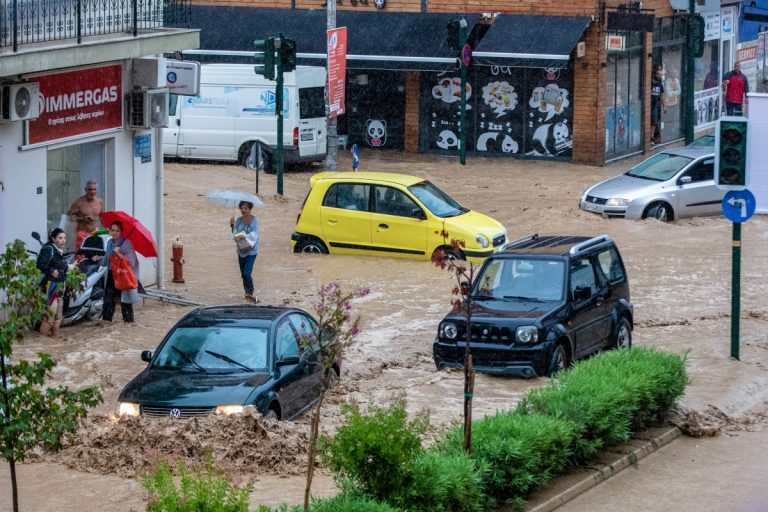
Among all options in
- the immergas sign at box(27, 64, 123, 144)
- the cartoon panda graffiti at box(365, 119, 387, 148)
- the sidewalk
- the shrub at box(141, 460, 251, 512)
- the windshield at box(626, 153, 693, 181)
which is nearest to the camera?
the shrub at box(141, 460, 251, 512)

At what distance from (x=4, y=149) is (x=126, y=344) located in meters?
2.90

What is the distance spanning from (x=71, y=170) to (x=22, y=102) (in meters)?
3.19

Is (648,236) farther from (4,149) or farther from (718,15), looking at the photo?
(718,15)

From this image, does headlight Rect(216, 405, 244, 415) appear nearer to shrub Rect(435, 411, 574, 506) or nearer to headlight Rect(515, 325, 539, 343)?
shrub Rect(435, 411, 574, 506)

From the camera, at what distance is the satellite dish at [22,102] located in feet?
55.9

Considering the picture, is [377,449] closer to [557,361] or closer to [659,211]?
[557,361]

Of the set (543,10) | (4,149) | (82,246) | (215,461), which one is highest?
(543,10)

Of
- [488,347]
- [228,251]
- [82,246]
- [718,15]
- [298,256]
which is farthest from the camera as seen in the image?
[718,15]

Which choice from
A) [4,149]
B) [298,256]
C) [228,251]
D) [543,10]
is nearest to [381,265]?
[298,256]

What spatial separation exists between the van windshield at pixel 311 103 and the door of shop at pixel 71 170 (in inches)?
504

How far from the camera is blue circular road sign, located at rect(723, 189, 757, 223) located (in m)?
16.7

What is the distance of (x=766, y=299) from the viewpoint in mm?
21188

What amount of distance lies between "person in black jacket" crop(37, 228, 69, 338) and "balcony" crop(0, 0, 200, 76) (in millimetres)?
2108

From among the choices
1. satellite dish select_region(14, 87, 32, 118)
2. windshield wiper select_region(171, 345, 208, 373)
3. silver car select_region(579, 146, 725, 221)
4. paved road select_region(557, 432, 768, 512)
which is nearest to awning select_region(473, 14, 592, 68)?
silver car select_region(579, 146, 725, 221)
